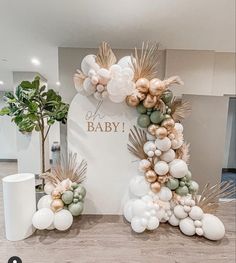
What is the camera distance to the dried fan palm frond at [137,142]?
182cm

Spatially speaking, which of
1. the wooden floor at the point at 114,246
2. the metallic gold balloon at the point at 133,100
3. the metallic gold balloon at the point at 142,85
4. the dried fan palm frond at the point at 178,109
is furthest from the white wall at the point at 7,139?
the dried fan palm frond at the point at 178,109

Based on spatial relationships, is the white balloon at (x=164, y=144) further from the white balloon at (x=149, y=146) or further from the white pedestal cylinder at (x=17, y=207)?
the white pedestal cylinder at (x=17, y=207)

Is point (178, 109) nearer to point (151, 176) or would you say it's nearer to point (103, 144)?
point (151, 176)

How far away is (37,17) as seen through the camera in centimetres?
206

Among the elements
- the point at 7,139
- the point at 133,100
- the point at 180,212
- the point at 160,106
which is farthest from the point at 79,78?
the point at 7,139

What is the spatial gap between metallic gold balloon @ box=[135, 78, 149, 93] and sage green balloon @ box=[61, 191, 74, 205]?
123cm

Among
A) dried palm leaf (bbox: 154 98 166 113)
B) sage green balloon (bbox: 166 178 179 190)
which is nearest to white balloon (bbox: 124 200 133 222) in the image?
sage green balloon (bbox: 166 178 179 190)

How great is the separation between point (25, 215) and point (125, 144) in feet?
3.89

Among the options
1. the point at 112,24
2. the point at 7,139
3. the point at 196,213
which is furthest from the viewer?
the point at 7,139

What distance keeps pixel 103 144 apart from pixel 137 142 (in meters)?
0.37

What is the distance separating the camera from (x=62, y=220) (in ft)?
5.30

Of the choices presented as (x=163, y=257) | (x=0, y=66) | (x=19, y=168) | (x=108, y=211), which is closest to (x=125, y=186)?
(x=108, y=211)

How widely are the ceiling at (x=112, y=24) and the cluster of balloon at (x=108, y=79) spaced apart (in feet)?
2.34

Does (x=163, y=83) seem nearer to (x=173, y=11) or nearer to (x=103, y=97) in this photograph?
(x=103, y=97)
